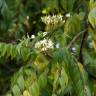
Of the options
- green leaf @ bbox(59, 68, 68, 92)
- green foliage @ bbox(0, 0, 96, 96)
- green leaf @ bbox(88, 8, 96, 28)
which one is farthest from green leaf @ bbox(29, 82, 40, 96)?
green leaf @ bbox(88, 8, 96, 28)

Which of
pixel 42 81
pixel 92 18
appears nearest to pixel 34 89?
pixel 42 81

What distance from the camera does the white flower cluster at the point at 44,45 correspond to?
11.8ft

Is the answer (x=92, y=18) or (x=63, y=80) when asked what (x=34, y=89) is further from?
(x=92, y=18)

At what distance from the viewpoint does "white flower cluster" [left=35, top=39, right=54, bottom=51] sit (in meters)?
3.60

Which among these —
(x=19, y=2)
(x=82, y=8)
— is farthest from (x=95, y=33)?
(x=19, y=2)

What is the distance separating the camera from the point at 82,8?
4883 mm

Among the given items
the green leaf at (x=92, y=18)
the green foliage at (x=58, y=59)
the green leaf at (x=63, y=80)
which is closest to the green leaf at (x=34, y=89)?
the green foliage at (x=58, y=59)

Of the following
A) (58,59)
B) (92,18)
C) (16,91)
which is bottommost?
(16,91)

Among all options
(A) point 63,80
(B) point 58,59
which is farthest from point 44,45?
(A) point 63,80

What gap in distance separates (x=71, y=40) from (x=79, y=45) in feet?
0.83

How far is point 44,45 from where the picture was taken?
3.63 metres

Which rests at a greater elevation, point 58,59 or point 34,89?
point 58,59

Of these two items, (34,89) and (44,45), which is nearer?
(34,89)

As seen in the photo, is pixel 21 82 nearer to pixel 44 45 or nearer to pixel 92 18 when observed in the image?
pixel 44 45
